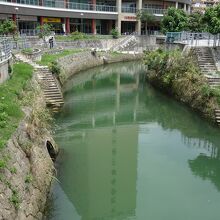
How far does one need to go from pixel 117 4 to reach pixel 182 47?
38.7 meters

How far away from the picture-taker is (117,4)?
68.5m

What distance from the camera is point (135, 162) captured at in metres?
18.2

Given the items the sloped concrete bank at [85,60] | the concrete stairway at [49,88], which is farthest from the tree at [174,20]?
the concrete stairway at [49,88]

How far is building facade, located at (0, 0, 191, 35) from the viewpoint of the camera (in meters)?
53.1

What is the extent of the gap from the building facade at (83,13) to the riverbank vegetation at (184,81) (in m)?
26.6

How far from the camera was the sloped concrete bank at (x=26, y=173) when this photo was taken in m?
10.2

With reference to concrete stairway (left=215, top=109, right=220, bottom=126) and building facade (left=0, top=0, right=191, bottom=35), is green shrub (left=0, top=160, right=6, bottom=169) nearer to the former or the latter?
concrete stairway (left=215, top=109, right=220, bottom=126)

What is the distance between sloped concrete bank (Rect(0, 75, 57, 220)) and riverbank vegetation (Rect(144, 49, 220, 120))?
12065 mm

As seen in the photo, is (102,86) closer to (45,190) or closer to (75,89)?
(75,89)

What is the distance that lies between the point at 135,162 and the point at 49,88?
11484 mm

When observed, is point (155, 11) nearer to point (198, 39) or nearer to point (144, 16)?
point (144, 16)

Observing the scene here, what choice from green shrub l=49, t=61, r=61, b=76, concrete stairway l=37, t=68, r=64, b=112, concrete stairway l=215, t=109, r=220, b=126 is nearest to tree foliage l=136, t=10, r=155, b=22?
green shrub l=49, t=61, r=61, b=76

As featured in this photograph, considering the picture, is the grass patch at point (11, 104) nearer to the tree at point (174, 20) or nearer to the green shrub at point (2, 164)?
the green shrub at point (2, 164)

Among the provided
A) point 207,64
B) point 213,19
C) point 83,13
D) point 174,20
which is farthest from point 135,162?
point 83,13
